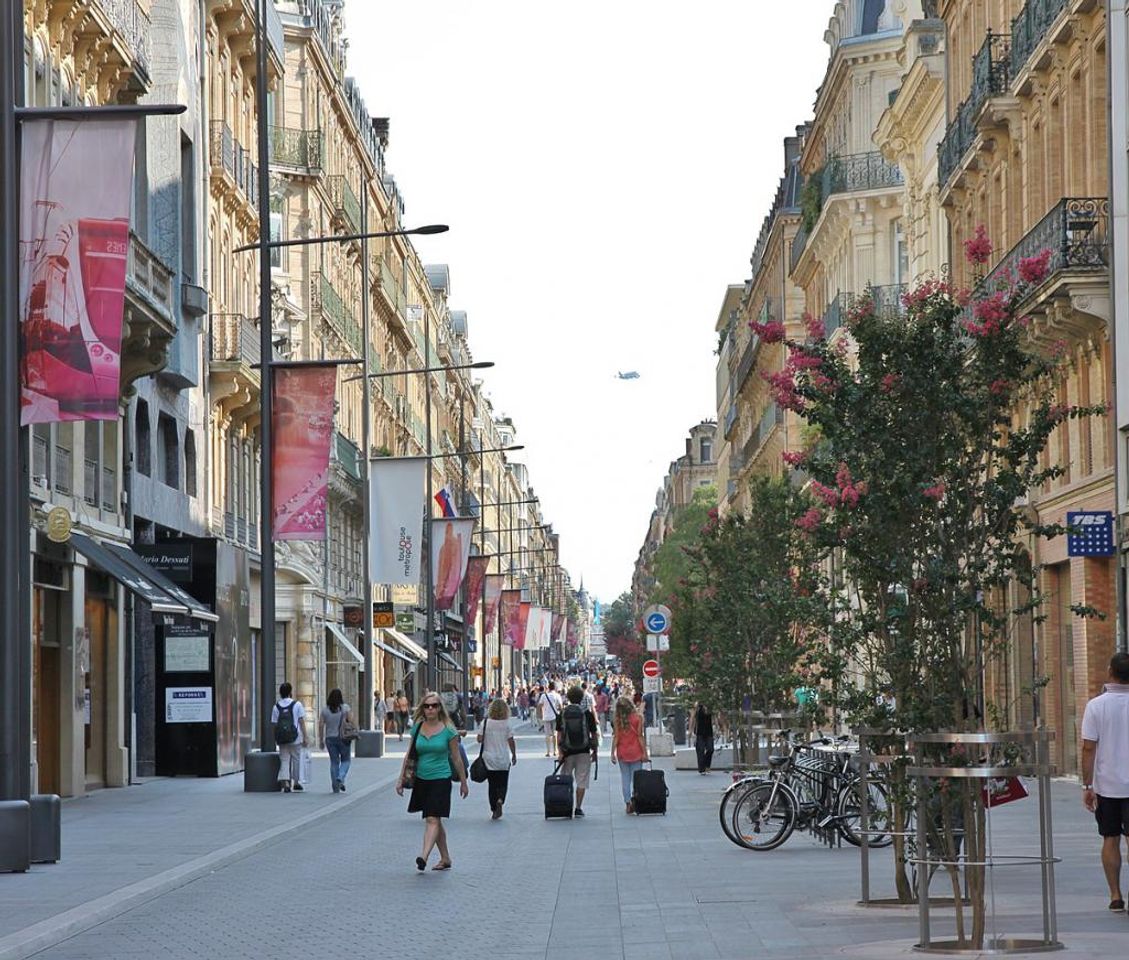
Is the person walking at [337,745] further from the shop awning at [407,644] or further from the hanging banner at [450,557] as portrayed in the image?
the shop awning at [407,644]

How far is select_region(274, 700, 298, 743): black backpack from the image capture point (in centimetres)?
3550

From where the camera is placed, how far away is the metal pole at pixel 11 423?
19.2m

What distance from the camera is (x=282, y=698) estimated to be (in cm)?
3641

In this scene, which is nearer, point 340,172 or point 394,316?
point 340,172

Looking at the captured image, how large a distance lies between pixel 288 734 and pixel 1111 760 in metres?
22.2

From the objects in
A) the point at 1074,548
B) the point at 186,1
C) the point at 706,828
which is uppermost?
the point at 186,1

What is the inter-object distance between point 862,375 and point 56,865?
9530 mm

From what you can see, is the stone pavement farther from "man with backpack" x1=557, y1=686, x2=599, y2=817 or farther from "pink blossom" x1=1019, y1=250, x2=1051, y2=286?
"pink blossom" x1=1019, y1=250, x2=1051, y2=286

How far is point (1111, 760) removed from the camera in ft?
49.9

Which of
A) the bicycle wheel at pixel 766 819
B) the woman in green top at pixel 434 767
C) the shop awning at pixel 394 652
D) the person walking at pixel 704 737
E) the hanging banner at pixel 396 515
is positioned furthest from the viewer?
the shop awning at pixel 394 652

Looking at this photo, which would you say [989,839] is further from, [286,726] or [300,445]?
[286,726]

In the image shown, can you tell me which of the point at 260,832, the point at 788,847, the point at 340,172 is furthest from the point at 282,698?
the point at 340,172

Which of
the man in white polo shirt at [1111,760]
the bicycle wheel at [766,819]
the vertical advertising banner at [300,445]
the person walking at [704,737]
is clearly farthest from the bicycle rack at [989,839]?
the person walking at [704,737]

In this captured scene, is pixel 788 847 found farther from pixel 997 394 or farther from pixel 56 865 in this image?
pixel 997 394
